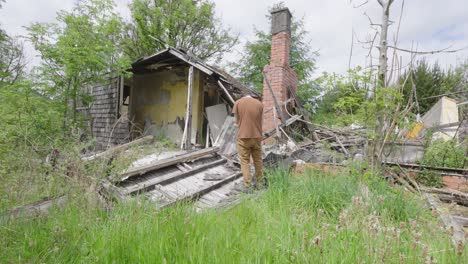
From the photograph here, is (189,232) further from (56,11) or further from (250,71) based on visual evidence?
(250,71)

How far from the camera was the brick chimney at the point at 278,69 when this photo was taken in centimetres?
759

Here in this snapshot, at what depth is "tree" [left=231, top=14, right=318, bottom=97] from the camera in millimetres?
18531

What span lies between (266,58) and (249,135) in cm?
1566

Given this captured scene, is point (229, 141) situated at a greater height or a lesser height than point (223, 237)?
greater

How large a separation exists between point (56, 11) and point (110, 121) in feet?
13.9

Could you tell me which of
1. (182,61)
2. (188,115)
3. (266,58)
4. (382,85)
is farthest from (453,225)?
(266,58)

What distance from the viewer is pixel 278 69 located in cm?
771

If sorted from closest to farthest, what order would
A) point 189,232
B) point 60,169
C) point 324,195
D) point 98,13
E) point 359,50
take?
point 189,232
point 324,195
point 60,169
point 359,50
point 98,13

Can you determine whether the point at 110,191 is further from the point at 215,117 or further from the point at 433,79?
the point at 433,79

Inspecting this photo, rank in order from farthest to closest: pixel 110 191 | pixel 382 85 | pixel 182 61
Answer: pixel 182 61, pixel 382 85, pixel 110 191

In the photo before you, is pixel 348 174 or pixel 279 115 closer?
pixel 348 174

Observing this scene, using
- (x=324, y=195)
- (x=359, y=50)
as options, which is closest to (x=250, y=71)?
(x=359, y=50)

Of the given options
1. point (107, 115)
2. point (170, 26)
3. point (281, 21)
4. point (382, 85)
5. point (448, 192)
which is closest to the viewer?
point (382, 85)

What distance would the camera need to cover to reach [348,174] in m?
3.91
